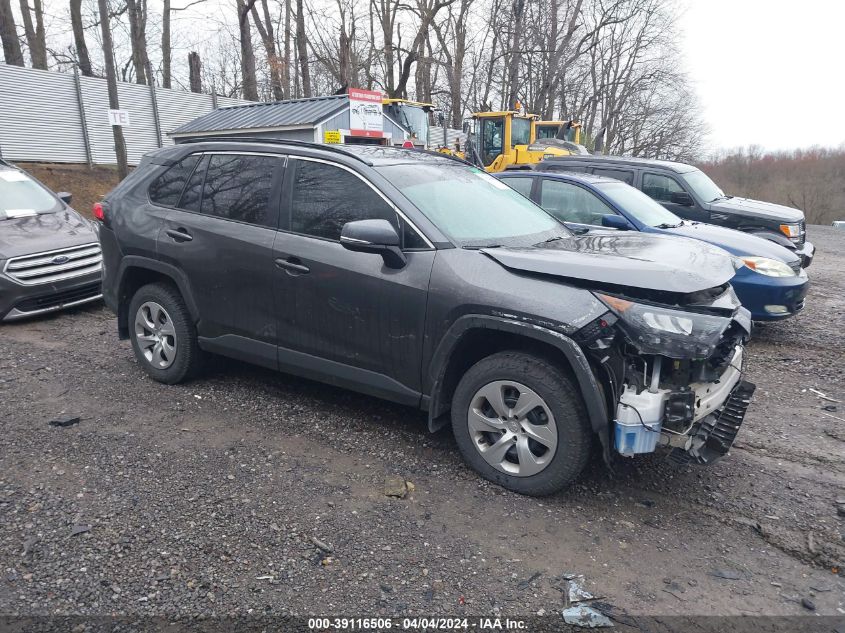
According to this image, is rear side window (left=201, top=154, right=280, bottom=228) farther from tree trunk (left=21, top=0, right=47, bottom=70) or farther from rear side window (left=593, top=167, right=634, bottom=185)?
tree trunk (left=21, top=0, right=47, bottom=70)

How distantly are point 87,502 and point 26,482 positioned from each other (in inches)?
19.2

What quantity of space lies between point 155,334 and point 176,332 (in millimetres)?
300

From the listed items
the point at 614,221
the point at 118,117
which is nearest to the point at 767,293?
the point at 614,221

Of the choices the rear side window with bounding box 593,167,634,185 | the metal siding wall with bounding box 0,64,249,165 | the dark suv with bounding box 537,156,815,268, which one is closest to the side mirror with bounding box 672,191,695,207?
the dark suv with bounding box 537,156,815,268

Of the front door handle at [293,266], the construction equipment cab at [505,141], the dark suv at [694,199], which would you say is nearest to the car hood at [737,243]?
the dark suv at [694,199]

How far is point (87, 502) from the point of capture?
10.2 feet

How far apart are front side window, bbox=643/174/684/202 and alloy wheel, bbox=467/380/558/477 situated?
6.41 meters

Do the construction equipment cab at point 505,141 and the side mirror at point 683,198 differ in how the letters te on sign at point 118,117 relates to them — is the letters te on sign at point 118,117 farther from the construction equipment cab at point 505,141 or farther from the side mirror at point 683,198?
the side mirror at point 683,198

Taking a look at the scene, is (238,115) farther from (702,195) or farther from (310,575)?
(310,575)

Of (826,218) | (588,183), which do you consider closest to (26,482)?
(588,183)

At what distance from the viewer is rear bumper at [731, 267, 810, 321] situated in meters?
5.89

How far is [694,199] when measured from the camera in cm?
840

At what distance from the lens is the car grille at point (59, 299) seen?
643cm

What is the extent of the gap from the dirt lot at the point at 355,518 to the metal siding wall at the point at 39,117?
15780mm
